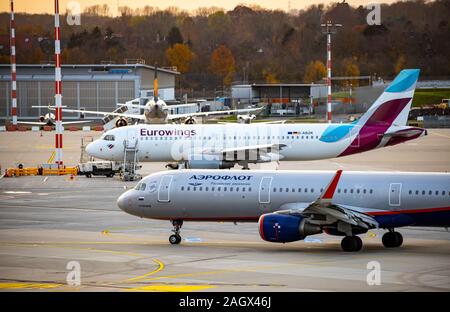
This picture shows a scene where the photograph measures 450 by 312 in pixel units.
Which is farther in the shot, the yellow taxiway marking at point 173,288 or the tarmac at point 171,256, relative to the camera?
the tarmac at point 171,256

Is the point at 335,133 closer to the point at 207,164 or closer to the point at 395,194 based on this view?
the point at 207,164

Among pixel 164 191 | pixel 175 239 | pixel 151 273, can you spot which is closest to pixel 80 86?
pixel 175 239

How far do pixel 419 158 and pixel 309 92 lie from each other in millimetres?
73238

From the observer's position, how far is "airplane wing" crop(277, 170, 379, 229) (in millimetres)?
39344

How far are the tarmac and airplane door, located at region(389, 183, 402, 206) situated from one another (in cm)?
209

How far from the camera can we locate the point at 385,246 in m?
42.7

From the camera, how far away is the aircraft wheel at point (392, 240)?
1672 inches

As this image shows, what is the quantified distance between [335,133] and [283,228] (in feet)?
109

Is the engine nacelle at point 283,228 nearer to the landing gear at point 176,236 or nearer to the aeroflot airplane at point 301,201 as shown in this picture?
the aeroflot airplane at point 301,201

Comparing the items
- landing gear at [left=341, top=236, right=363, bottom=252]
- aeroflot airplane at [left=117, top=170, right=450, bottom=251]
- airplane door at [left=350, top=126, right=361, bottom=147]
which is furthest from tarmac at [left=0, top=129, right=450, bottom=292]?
airplane door at [left=350, top=126, right=361, bottom=147]

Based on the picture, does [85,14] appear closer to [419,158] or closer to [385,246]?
[419,158]

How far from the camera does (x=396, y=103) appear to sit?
69.2 meters

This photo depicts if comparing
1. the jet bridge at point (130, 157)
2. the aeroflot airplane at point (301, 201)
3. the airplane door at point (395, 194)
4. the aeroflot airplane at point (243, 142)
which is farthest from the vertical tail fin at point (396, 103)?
the airplane door at point (395, 194)
